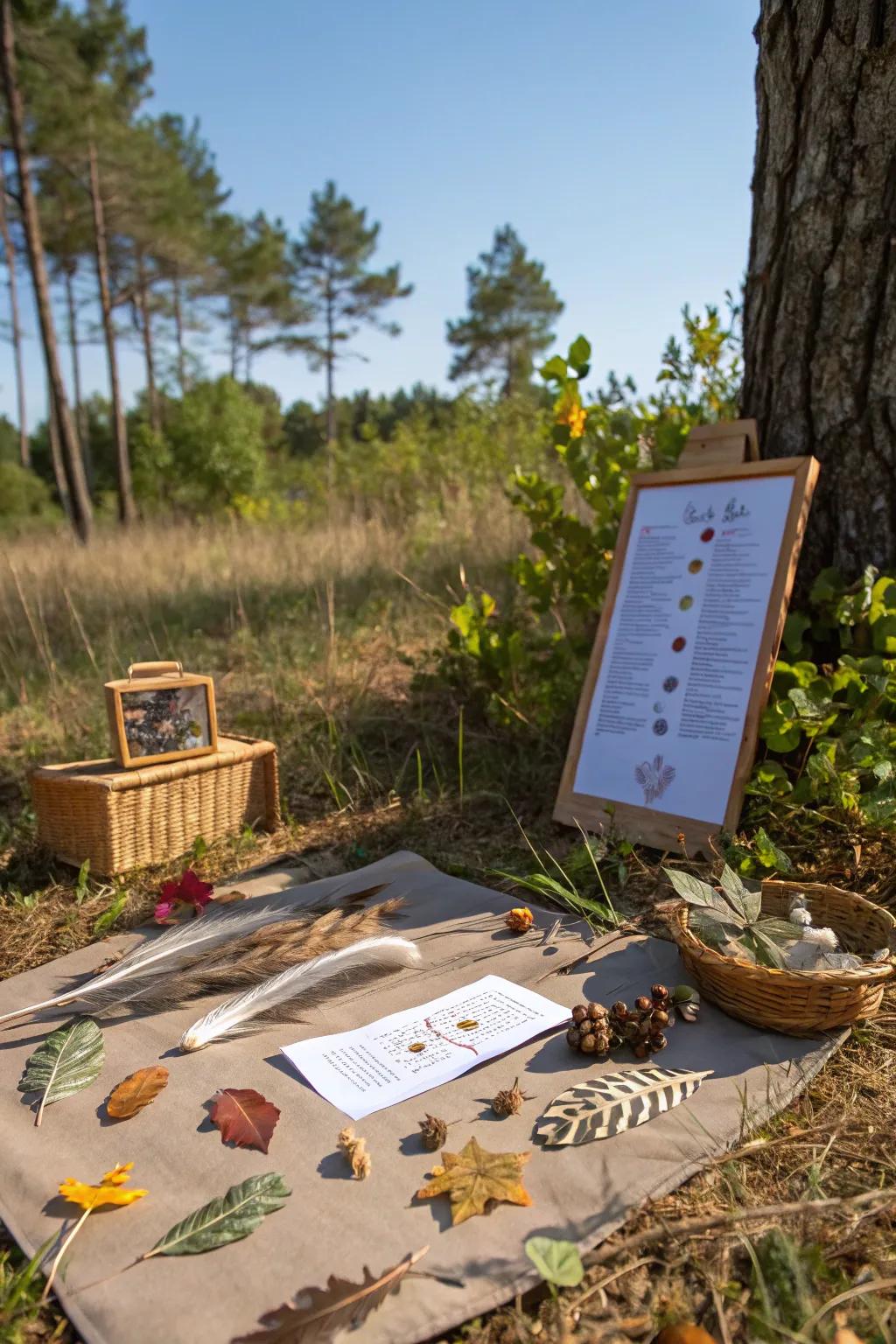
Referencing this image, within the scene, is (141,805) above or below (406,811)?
above

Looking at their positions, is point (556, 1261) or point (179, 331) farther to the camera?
point (179, 331)

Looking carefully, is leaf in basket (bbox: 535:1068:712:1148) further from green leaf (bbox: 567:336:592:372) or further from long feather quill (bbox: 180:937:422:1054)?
green leaf (bbox: 567:336:592:372)

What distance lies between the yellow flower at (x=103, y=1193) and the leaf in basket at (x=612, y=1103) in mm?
692

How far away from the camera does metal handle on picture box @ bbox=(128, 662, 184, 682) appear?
3.04 meters

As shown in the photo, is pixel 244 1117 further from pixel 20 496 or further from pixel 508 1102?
pixel 20 496

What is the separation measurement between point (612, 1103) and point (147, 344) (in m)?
31.6

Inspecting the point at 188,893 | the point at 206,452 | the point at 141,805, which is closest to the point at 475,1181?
the point at 188,893

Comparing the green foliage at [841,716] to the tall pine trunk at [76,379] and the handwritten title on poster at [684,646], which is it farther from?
the tall pine trunk at [76,379]

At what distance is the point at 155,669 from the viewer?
10.1 ft

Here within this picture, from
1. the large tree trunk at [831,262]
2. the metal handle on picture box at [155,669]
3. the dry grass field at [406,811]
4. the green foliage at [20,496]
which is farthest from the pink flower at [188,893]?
the green foliage at [20,496]

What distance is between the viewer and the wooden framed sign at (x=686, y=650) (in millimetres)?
2795

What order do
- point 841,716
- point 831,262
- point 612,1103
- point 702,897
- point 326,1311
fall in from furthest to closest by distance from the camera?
point 831,262 < point 841,716 < point 702,897 < point 612,1103 < point 326,1311

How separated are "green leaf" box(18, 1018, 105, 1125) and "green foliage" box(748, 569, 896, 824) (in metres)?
1.88

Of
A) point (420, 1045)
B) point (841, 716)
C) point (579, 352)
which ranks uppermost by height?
point (579, 352)
